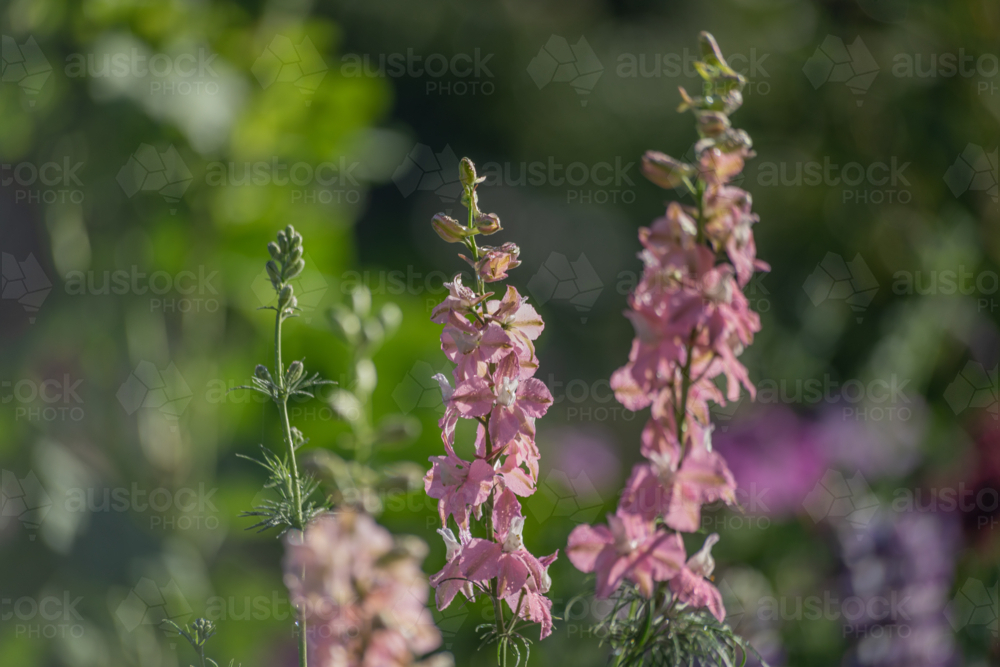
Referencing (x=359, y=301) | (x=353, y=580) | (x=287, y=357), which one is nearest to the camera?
(x=353, y=580)

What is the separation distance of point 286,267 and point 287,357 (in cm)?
54

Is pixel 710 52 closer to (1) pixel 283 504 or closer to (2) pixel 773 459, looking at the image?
(1) pixel 283 504

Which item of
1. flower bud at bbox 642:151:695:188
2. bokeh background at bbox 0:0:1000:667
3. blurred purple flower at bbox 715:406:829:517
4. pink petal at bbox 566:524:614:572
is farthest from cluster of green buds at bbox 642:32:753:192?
blurred purple flower at bbox 715:406:829:517

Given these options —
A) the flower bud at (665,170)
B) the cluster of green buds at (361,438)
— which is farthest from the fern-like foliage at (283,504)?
the flower bud at (665,170)

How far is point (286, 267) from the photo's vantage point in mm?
244

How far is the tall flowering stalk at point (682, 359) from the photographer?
24cm

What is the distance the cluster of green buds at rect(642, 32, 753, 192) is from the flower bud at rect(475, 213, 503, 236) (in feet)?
0.15

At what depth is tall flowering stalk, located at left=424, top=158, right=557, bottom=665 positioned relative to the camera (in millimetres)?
242

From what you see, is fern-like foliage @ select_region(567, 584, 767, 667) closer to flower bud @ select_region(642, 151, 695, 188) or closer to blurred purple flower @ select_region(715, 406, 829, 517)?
flower bud @ select_region(642, 151, 695, 188)

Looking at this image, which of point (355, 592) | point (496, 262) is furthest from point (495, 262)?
point (355, 592)

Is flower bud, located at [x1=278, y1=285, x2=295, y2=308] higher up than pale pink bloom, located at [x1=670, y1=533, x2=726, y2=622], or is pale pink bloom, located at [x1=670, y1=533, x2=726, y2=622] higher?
flower bud, located at [x1=278, y1=285, x2=295, y2=308]

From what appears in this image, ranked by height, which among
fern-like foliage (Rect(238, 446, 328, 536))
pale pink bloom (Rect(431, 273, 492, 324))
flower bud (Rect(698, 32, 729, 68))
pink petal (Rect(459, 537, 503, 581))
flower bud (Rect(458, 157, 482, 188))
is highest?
flower bud (Rect(698, 32, 729, 68))

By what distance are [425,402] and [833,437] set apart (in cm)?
Answer: 38

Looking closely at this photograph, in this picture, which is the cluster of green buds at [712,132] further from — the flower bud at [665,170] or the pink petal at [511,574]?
the pink petal at [511,574]
